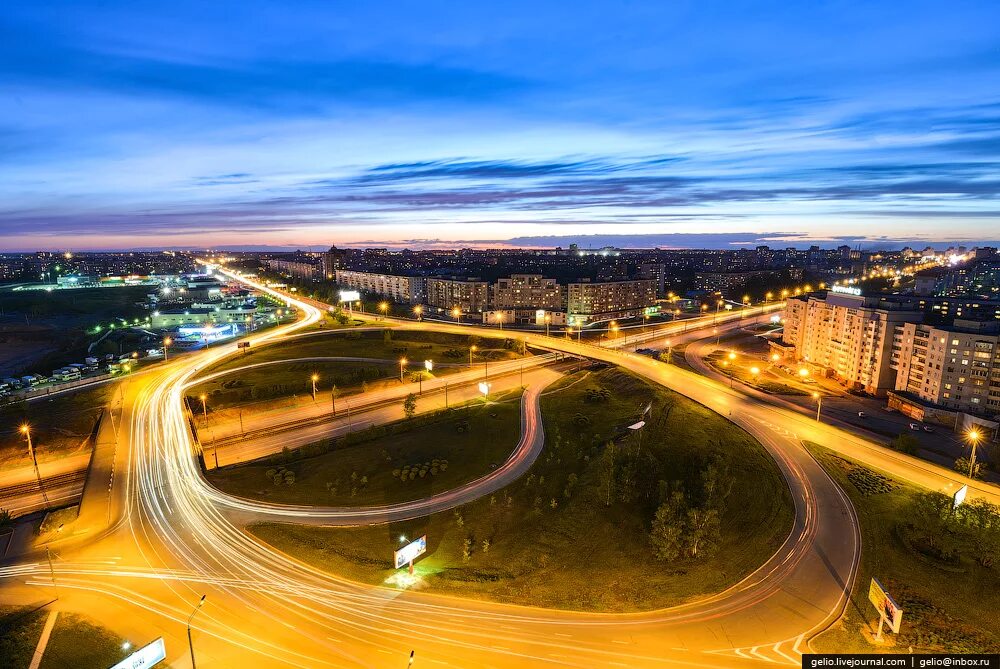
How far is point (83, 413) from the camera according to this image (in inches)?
2347

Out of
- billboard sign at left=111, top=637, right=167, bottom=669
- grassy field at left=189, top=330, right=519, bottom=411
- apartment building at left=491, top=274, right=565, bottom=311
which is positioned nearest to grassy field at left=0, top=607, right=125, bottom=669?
billboard sign at left=111, top=637, right=167, bottom=669

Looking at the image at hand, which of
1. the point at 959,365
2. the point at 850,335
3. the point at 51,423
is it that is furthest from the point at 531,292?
the point at 51,423

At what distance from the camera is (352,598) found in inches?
1171

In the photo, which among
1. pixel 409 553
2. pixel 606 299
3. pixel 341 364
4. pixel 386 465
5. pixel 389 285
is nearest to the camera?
pixel 409 553

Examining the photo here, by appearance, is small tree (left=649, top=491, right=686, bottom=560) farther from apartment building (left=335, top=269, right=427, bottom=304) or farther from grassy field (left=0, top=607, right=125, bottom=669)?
apartment building (left=335, top=269, right=427, bottom=304)

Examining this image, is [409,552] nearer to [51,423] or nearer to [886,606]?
[886,606]

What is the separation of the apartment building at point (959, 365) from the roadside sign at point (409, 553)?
69225 millimetres

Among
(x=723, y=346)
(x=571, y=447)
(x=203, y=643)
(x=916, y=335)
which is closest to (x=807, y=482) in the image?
(x=571, y=447)

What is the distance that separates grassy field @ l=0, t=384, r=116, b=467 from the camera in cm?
5091

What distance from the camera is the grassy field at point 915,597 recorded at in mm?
25844

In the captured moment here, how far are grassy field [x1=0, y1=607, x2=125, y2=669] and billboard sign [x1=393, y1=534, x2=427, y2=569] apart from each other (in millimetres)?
15099

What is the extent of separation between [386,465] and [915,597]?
41491mm

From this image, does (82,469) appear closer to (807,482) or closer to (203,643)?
(203,643)

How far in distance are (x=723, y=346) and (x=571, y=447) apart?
2553 inches
